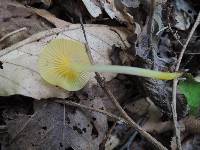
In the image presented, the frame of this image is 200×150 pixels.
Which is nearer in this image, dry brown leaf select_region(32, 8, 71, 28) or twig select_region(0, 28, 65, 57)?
twig select_region(0, 28, 65, 57)

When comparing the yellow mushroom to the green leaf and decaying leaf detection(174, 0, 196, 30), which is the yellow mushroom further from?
decaying leaf detection(174, 0, 196, 30)

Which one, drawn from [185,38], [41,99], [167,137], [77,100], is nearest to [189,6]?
[185,38]

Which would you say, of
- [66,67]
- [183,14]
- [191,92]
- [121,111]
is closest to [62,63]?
[66,67]

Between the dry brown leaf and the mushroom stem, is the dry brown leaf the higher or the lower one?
the higher one

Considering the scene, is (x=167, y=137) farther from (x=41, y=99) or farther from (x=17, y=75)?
(x=17, y=75)

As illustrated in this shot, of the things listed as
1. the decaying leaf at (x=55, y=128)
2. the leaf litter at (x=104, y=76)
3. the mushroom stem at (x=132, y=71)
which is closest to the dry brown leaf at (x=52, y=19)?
the leaf litter at (x=104, y=76)

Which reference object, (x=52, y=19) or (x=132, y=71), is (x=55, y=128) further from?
(x=52, y=19)

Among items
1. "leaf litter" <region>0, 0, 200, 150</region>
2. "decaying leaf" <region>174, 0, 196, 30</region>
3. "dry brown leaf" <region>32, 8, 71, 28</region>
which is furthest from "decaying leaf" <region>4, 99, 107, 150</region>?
"decaying leaf" <region>174, 0, 196, 30</region>
